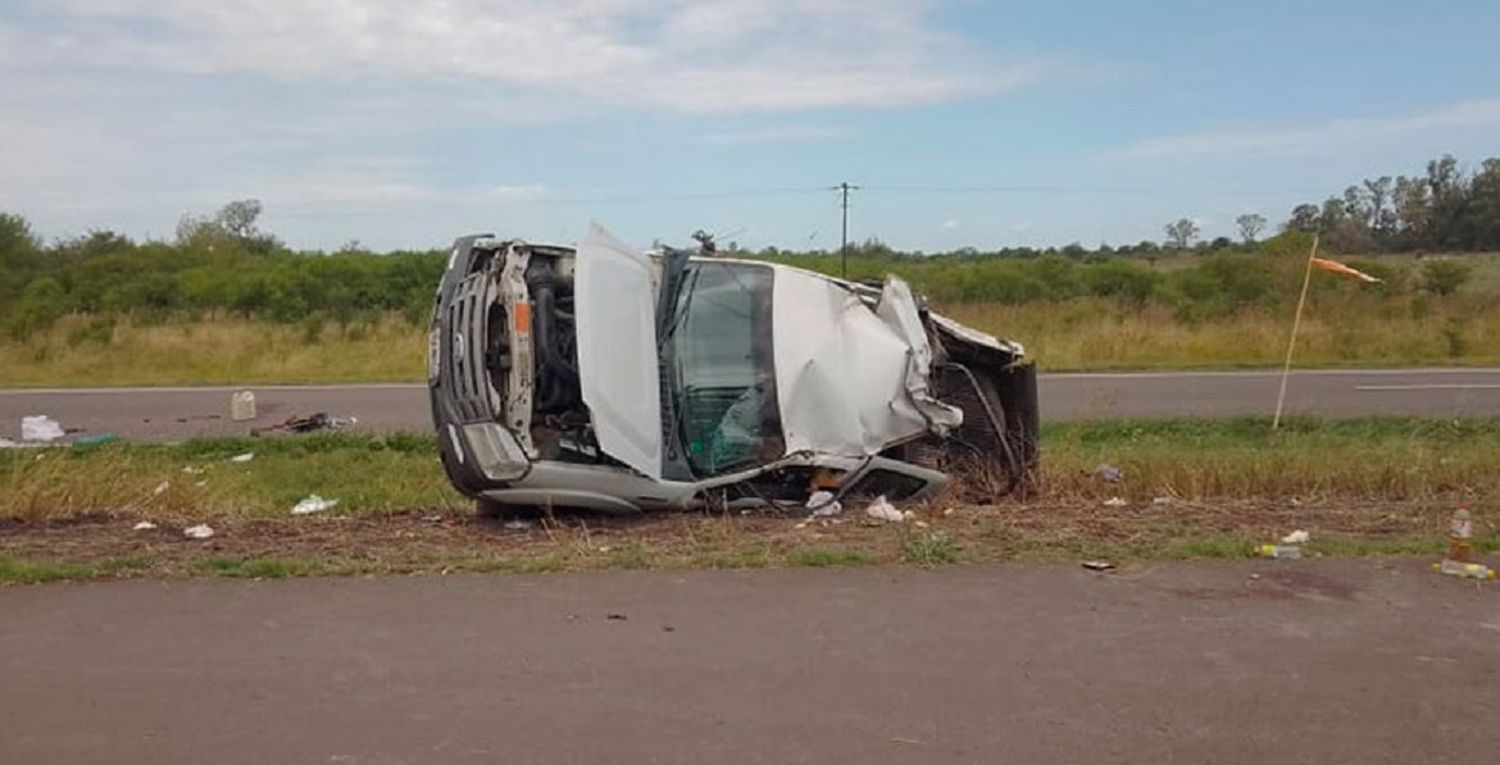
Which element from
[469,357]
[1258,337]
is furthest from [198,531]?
[1258,337]

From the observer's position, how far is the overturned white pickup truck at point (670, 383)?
7145 millimetres

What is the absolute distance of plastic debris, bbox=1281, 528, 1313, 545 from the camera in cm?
641

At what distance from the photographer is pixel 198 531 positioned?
6945 millimetres

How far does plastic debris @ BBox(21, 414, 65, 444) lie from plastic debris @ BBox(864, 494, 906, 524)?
9.97m

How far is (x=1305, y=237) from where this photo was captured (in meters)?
31.9

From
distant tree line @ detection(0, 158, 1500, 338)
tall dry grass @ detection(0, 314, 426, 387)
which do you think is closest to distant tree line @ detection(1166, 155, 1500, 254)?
distant tree line @ detection(0, 158, 1500, 338)

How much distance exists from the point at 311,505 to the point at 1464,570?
6.97m

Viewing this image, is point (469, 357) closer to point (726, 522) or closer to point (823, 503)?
point (726, 522)

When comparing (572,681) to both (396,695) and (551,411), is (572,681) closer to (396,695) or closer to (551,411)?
(396,695)

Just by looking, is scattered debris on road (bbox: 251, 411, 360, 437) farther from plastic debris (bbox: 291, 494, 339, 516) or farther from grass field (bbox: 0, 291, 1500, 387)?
grass field (bbox: 0, 291, 1500, 387)

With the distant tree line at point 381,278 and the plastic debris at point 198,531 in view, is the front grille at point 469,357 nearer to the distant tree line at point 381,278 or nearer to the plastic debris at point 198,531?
the plastic debris at point 198,531

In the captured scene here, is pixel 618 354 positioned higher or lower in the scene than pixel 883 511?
higher

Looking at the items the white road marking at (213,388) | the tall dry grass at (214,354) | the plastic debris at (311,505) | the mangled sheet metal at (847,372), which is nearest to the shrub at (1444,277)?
the tall dry grass at (214,354)

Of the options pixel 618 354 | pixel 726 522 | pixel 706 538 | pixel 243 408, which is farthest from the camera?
pixel 243 408
